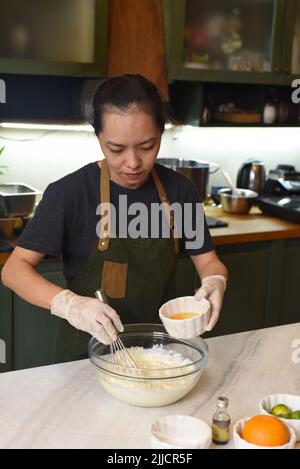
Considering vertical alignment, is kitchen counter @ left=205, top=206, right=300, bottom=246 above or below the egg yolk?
below

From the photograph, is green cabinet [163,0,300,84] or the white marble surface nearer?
the white marble surface

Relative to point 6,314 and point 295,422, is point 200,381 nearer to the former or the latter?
point 295,422

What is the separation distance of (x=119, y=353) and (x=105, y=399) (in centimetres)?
14

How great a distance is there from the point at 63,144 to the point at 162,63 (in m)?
0.64

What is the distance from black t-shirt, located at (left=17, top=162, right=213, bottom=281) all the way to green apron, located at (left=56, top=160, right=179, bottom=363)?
25 mm

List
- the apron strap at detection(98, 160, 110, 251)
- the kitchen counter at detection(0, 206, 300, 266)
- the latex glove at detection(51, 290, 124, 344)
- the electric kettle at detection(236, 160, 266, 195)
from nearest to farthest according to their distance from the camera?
the latex glove at detection(51, 290, 124, 344) < the apron strap at detection(98, 160, 110, 251) < the kitchen counter at detection(0, 206, 300, 266) < the electric kettle at detection(236, 160, 266, 195)

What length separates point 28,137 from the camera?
3160 millimetres

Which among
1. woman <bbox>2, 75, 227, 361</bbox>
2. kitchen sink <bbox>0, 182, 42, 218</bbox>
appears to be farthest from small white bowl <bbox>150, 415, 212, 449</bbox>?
kitchen sink <bbox>0, 182, 42, 218</bbox>

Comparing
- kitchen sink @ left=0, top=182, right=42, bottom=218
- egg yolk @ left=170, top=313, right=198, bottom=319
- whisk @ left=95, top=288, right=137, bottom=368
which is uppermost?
kitchen sink @ left=0, top=182, right=42, bottom=218

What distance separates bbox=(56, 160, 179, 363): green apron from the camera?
194cm

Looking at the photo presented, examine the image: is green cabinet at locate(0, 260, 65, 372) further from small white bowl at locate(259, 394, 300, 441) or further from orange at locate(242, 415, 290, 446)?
orange at locate(242, 415, 290, 446)

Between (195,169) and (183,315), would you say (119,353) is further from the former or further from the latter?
(195,169)

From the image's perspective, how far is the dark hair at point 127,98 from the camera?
1.74 m
